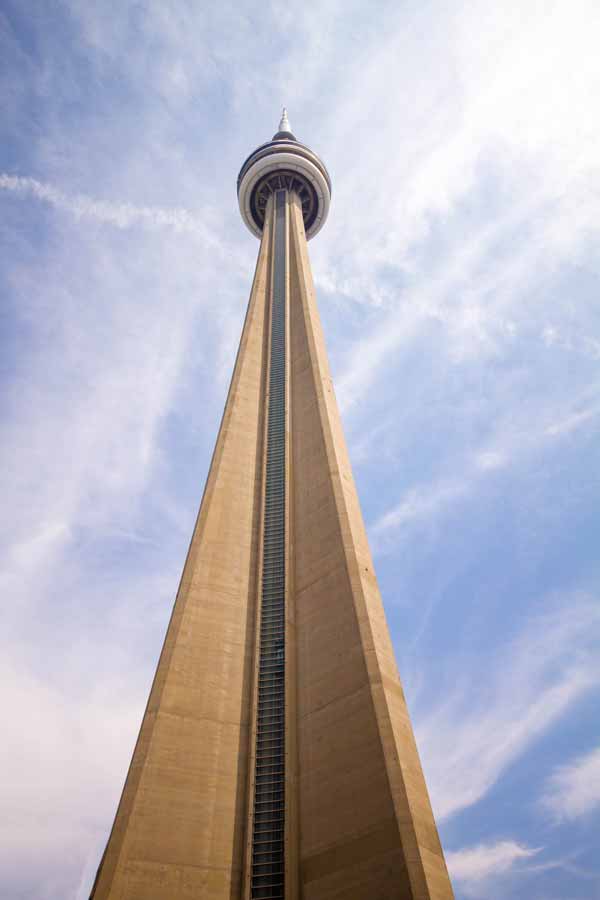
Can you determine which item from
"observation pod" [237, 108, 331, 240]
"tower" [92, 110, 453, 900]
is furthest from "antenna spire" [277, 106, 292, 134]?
"tower" [92, 110, 453, 900]

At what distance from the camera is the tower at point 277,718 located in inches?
571

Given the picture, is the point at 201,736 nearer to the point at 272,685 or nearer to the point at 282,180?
the point at 272,685

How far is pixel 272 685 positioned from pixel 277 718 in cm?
102

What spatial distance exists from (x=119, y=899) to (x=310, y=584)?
31.1 feet

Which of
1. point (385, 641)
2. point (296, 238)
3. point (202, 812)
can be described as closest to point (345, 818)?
point (202, 812)

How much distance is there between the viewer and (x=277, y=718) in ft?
59.2

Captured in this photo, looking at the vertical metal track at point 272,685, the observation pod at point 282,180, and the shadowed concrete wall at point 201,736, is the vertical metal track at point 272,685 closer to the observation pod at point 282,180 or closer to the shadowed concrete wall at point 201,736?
the shadowed concrete wall at point 201,736

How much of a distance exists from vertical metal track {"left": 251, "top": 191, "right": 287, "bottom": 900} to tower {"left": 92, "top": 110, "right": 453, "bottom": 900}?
1.5 inches

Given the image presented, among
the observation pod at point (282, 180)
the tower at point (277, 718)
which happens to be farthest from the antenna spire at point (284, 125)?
the tower at point (277, 718)

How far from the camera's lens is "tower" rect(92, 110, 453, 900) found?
47.6 ft

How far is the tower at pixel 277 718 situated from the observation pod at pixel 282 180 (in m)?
24.3

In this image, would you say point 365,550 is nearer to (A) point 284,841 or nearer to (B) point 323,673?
(B) point 323,673

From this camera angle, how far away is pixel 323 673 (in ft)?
59.6

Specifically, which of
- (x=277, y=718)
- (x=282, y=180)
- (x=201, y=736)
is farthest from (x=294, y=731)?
(x=282, y=180)
